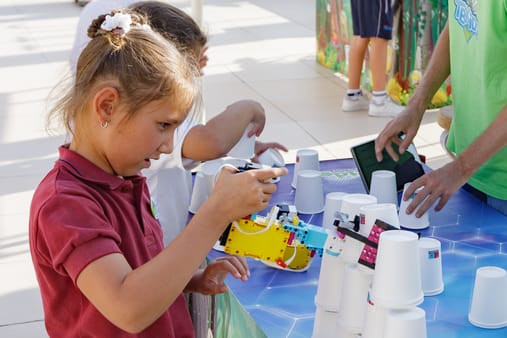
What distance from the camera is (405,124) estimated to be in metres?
2.28

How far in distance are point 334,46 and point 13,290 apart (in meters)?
4.03

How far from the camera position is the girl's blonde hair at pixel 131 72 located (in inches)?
58.5

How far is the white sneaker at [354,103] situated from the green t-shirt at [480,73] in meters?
3.49

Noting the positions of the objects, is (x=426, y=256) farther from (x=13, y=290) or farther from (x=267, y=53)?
(x=267, y=53)

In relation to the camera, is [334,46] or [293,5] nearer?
[334,46]

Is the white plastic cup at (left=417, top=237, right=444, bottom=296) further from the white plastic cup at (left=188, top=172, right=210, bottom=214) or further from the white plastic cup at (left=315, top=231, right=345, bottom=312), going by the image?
the white plastic cup at (left=188, top=172, right=210, bottom=214)

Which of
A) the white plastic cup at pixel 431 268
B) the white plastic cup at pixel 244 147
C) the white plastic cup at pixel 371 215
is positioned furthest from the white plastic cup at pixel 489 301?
the white plastic cup at pixel 244 147

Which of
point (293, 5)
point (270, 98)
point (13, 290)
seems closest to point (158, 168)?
point (13, 290)

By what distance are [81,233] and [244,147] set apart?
1.02m

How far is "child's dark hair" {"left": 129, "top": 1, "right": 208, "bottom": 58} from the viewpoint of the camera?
6.79 feet

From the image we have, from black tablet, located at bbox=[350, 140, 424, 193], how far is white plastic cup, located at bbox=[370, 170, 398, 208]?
0.09 metres

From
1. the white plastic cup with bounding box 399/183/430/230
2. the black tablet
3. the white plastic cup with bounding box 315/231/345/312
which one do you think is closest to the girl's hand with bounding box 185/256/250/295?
the white plastic cup with bounding box 315/231/345/312

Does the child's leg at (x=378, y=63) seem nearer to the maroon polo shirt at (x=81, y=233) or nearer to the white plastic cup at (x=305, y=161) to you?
the white plastic cup at (x=305, y=161)

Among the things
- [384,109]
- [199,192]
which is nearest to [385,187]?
[199,192]
